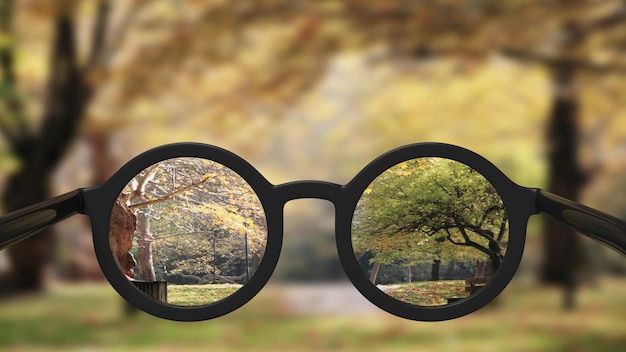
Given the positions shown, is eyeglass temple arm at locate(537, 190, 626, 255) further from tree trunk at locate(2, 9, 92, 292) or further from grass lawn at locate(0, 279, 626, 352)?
tree trunk at locate(2, 9, 92, 292)

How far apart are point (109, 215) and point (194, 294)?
106mm

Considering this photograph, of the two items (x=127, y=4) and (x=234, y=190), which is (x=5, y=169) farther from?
(x=234, y=190)

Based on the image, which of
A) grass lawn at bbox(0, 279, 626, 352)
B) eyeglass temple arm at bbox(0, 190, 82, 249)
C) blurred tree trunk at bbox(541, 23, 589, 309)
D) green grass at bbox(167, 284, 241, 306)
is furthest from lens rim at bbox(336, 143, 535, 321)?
blurred tree trunk at bbox(541, 23, 589, 309)

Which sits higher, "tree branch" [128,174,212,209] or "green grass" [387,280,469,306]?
"tree branch" [128,174,212,209]

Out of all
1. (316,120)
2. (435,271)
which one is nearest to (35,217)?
(435,271)

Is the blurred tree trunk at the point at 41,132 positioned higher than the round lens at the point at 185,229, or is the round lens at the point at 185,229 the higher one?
the blurred tree trunk at the point at 41,132

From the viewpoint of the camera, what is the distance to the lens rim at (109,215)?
554mm

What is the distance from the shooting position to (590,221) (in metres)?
0.49

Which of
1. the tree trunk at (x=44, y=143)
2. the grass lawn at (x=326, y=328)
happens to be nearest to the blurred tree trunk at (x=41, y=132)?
the tree trunk at (x=44, y=143)

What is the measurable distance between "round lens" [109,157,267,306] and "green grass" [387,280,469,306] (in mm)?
135

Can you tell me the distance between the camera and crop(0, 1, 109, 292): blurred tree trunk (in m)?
3.65

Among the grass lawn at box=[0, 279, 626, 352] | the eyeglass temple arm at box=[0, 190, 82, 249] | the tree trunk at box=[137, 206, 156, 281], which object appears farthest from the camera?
the grass lawn at box=[0, 279, 626, 352]

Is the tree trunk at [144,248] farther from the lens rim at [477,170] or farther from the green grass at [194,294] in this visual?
the lens rim at [477,170]

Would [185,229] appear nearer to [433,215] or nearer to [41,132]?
[433,215]
